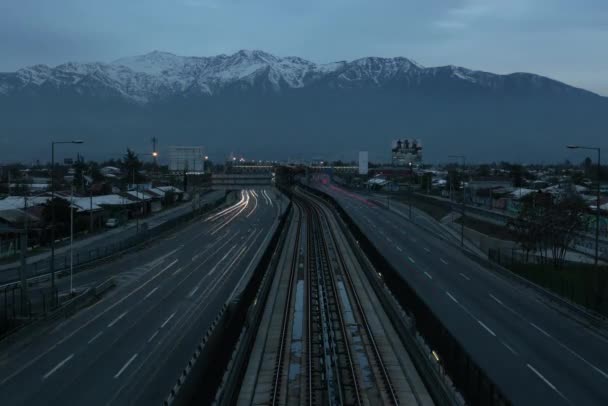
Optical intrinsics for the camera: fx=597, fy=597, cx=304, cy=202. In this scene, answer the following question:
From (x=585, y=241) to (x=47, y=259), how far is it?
41281 mm

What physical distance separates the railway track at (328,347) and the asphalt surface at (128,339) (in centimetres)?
283

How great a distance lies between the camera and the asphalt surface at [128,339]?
16.9m

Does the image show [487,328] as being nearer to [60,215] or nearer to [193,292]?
[193,292]

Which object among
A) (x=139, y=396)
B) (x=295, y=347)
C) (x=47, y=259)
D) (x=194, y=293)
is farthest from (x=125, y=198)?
(x=139, y=396)

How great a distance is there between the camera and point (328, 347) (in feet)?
74.7

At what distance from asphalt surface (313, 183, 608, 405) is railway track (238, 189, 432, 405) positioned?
8.65 ft

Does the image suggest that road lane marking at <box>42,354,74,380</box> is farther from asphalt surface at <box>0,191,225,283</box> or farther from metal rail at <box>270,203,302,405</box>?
asphalt surface at <box>0,191,225,283</box>

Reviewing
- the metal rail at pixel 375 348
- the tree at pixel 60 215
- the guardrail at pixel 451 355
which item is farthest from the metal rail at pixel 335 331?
the tree at pixel 60 215

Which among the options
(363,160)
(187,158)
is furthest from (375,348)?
(363,160)

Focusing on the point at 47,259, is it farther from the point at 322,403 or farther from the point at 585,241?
the point at 585,241

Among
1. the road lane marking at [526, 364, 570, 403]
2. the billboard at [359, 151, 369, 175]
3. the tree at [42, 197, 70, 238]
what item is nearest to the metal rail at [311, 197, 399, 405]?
the road lane marking at [526, 364, 570, 403]

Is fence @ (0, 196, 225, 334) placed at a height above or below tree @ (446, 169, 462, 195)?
below

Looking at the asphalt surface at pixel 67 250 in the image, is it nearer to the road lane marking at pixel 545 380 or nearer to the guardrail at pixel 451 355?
the guardrail at pixel 451 355

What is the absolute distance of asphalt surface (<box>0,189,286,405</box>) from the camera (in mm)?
16878
